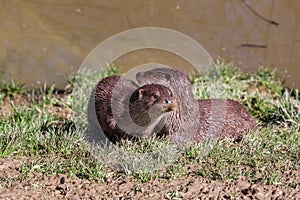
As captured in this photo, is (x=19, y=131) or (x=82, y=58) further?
(x=82, y=58)

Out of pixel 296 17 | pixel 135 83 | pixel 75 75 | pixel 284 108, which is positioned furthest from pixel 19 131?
pixel 296 17

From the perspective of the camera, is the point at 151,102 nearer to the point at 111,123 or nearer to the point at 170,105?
the point at 170,105

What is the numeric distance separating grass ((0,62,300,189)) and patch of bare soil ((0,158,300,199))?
0.06m

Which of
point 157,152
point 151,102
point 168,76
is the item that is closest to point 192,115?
point 168,76

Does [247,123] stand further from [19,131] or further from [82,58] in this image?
[82,58]

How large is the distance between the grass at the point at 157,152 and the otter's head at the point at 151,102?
272 millimetres

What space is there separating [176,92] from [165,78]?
0.46ft

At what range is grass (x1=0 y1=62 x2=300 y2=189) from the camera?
4.93m

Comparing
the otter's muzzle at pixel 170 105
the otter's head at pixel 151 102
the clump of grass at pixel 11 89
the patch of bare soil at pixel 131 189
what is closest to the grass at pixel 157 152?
the patch of bare soil at pixel 131 189

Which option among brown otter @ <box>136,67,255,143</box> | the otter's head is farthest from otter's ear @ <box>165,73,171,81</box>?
the otter's head

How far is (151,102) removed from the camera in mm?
4949

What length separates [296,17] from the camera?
24.0 feet

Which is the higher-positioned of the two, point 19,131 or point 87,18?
point 87,18

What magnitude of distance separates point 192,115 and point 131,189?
3.20 ft
